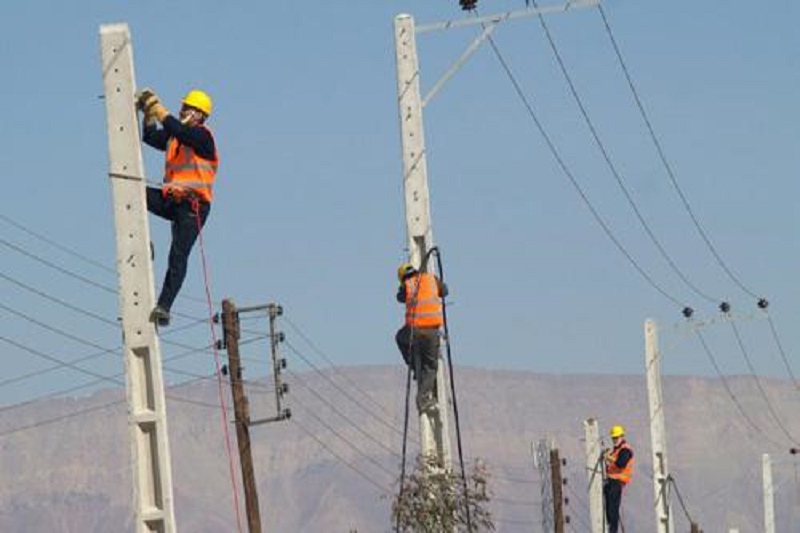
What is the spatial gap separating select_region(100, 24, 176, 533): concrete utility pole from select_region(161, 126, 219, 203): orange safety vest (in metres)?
0.98

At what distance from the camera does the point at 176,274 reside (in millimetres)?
16391

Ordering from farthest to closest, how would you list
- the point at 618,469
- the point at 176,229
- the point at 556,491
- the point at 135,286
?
the point at 556,491 < the point at 618,469 < the point at 176,229 < the point at 135,286

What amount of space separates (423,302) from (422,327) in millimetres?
398

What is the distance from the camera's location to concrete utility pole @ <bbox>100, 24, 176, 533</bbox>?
592 inches

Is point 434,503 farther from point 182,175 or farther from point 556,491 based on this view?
point 556,491

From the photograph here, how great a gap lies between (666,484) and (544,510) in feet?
35.8

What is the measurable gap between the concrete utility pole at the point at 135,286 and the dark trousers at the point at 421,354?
9.73 metres

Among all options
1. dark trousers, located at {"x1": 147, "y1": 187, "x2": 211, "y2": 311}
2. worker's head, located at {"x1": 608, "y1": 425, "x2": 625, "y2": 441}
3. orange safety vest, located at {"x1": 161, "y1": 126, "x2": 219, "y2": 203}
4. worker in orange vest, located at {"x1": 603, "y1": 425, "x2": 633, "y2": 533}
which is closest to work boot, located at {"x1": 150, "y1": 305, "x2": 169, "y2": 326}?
dark trousers, located at {"x1": 147, "y1": 187, "x2": 211, "y2": 311}

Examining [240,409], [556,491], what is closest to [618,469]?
[240,409]

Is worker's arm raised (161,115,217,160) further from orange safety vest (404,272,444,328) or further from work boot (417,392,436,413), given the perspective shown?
work boot (417,392,436,413)

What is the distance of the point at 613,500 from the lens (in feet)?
144

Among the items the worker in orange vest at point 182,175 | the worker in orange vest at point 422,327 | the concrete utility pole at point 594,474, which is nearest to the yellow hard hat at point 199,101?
the worker in orange vest at point 182,175

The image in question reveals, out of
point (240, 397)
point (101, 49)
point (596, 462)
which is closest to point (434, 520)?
point (101, 49)

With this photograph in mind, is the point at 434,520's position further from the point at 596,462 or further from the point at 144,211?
the point at 596,462
